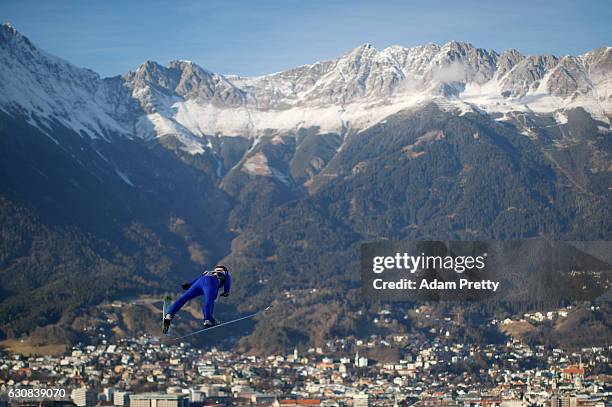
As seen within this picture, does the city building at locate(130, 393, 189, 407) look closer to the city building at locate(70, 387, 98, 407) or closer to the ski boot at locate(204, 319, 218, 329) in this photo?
the city building at locate(70, 387, 98, 407)

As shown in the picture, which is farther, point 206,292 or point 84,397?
point 84,397

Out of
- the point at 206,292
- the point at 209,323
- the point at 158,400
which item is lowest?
the point at 209,323

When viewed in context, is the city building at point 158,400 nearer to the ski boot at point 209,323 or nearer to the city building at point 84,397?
the city building at point 84,397

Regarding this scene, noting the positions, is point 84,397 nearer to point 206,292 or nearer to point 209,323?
point 209,323

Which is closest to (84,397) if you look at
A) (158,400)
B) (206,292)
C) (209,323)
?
(158,400)

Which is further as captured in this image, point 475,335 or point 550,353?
point 475,335

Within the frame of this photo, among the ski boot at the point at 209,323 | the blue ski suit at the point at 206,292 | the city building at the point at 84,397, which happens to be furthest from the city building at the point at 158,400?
the blue ski suit at the point at 206,292

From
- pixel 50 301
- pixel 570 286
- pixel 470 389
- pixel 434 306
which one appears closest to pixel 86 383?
pixel 470 389

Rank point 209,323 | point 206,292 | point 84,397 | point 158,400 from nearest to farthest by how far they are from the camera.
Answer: point 206,292, point 209,323, point 158,400, point 84,397

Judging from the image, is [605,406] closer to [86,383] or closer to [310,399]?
[310,399]

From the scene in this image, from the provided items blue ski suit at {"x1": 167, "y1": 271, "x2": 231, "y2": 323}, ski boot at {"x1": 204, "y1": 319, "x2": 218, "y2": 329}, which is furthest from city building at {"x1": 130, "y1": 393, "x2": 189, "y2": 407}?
blue ski suit at {"x1": 167, "y1": 271, "x2": 231, "y2": 323}

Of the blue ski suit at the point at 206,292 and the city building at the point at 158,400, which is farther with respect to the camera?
the city building at the point at 158,400
